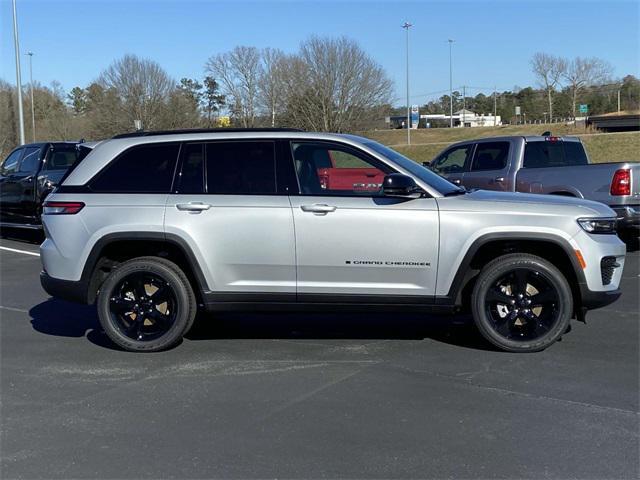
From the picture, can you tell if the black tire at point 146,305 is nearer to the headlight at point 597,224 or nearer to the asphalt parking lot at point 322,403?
the asphalt parking lot at point 322,403

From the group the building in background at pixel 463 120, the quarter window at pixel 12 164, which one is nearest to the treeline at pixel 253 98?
the quarter window at pixel 12 164

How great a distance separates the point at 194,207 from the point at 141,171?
660 millimetres

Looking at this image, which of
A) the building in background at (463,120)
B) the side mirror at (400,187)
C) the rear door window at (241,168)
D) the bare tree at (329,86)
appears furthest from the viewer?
the building in background at (463,120)

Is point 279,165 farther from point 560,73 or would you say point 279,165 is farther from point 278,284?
point 560,73

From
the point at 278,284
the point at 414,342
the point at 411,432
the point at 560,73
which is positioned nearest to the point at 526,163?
the point at 414,342

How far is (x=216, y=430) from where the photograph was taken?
455 cm

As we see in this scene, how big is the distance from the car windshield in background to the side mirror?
6643 millimetres

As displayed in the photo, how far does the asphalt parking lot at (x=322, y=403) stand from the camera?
407 cm

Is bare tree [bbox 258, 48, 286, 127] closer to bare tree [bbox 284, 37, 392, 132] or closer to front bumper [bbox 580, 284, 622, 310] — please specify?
bare tree [bbox 284, 37, 392, 132]

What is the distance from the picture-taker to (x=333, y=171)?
259 inches

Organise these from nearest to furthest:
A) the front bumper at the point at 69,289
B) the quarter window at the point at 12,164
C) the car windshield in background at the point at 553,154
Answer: the front bumper at the point at 69,289 < the car windshield in background at the point at 553,154 < the quarter window at the point at 12,164

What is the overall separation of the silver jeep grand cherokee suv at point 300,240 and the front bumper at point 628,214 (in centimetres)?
498

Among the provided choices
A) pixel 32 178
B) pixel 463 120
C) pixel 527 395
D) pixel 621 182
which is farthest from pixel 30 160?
pixel 463 120

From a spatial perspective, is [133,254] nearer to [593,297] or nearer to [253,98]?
[593,297]
